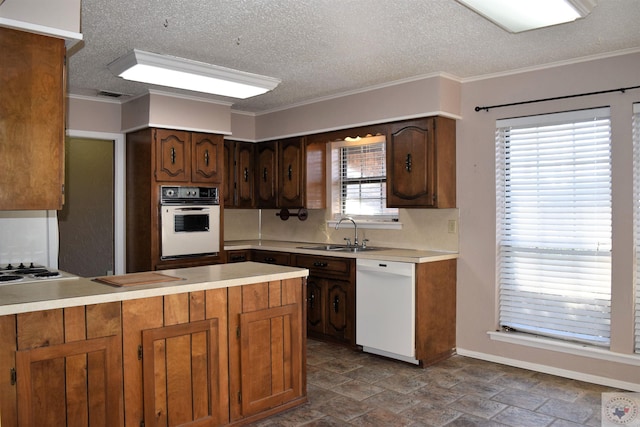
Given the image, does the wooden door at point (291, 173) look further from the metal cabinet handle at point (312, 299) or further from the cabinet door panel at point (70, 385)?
the cabinet door panel at point (70, 385)

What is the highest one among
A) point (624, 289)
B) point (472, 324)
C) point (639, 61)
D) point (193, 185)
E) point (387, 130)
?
point (639, 61)

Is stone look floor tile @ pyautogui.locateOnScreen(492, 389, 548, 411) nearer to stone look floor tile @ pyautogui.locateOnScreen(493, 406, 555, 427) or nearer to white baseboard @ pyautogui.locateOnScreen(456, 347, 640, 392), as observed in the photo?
stone look floor tile @ pyautogui.locateOnScreen(493, 406, 555, 427)

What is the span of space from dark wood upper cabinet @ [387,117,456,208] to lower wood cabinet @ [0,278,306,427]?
64.8 inches

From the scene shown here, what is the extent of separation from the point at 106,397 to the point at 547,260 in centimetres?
331

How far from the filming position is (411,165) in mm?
4484

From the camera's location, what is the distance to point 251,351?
3.03 meters

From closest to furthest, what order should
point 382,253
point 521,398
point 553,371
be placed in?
point 521,398
point 553,371
point 382,253

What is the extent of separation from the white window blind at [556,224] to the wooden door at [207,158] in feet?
9.08

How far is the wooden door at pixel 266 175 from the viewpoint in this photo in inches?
232

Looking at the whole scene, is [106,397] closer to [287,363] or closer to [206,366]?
[206,366]

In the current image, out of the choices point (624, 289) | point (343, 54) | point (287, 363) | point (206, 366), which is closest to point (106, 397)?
point (206, 366)

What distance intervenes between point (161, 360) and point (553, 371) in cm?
298

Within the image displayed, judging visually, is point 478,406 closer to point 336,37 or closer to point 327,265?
point 327,265

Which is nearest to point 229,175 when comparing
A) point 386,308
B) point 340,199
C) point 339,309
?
point 340,199
